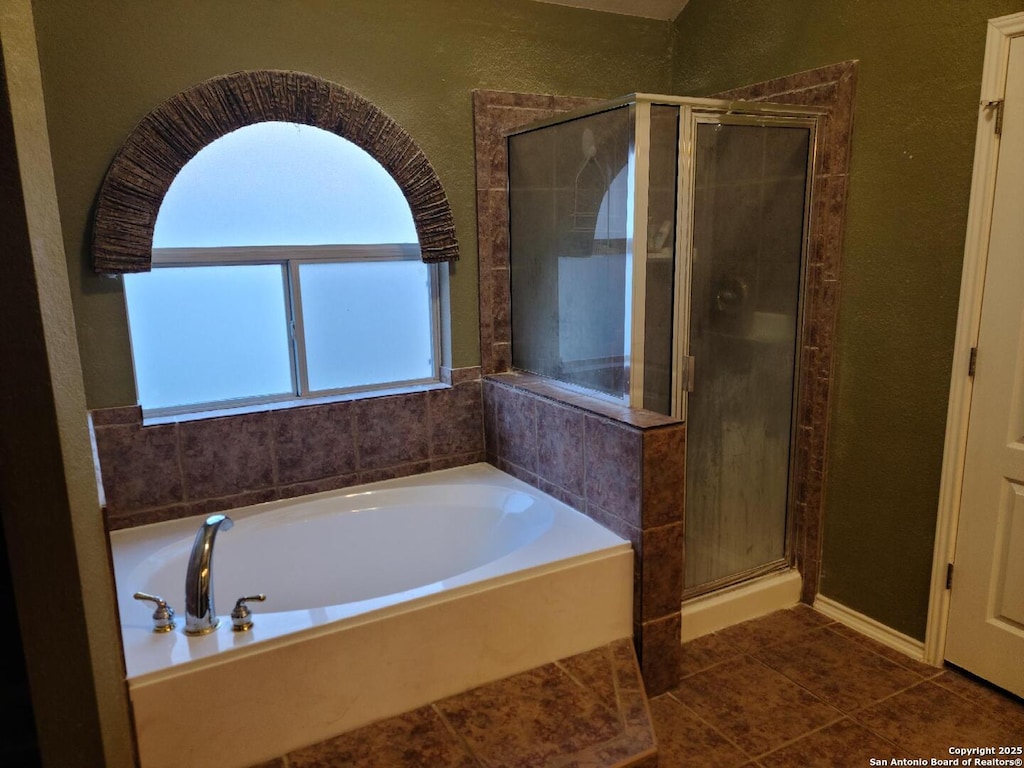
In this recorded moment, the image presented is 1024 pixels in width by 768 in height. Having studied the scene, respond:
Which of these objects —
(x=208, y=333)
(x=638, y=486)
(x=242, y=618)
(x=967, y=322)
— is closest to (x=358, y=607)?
(x=242, y=618)

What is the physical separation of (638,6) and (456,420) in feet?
6.18

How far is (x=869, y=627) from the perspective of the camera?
252 centimetres

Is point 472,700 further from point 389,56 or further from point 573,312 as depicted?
point 389,56

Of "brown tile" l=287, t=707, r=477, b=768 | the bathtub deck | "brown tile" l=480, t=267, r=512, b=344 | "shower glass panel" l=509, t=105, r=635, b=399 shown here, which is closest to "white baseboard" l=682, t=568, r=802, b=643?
the bathtub deck

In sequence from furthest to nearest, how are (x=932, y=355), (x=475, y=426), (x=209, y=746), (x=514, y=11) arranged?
(x=475, y=426) < (x=514, y=11) < (x=932, y=355) < (x=209, y=746)

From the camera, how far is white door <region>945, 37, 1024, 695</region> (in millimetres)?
1979

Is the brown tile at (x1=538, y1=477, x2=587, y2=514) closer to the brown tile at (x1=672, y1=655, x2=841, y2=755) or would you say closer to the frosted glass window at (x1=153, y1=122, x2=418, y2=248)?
the brown tile at (x1=672, y1=655, x2=841, y2=755)

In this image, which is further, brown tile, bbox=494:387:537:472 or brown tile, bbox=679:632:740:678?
brown tile, bbox=494:387:537:472

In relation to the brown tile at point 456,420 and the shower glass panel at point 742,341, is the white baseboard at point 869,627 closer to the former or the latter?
the shower glass panel at point 742,341

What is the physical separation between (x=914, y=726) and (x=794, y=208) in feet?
5.59

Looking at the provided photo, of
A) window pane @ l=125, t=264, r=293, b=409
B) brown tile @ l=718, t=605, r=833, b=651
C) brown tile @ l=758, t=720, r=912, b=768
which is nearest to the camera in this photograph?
brown tile @ l=758, t=720, r=912, b=768

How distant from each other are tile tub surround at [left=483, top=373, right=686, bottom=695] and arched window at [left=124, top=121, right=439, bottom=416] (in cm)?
74

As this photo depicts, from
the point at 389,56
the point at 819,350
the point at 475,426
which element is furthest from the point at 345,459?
the point at 819,350

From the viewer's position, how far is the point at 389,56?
2.51m
